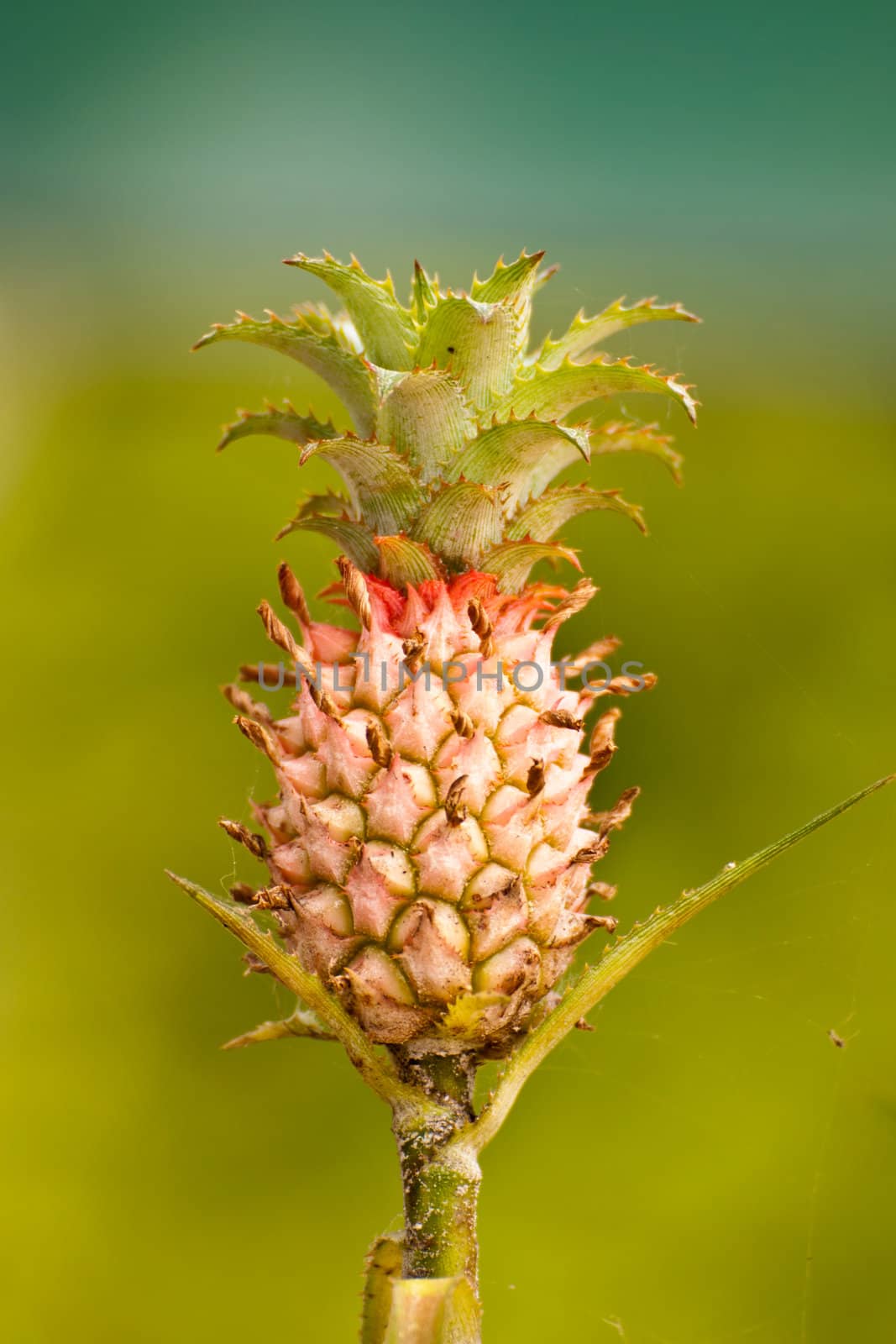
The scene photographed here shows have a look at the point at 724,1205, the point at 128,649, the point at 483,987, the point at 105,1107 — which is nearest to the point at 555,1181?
the point at 724,1205

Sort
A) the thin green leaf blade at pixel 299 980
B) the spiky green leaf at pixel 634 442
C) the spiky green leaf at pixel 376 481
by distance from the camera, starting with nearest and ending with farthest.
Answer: the thin green leaf blade at pixel 299 980, the spiky green leaf at pixel 376 481, the spiky green leaf at pixel 634 442

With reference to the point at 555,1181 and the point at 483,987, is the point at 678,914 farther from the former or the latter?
the point at 555,1181

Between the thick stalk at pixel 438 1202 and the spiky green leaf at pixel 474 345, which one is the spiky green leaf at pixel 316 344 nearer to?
the spiky green leaf at pixel 474 345

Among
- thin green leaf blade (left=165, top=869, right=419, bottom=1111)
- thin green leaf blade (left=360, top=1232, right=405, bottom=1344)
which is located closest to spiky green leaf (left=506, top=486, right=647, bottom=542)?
thin green leaf blade (left=165, top=869, right=419, bottom=1111)

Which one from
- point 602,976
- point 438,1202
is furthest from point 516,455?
point 438,1202

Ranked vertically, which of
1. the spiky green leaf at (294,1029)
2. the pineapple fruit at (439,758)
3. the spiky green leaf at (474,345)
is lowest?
the spiky green leaf at (294,1029)

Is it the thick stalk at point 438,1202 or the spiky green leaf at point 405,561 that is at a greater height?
the spiky green leaf at point 405,561

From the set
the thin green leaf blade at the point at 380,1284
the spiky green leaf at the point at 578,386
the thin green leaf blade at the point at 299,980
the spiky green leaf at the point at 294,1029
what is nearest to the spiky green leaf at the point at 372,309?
the spiky green leaf at the point at 578,386

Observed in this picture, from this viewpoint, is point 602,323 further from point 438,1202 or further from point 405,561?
point 438,1202
